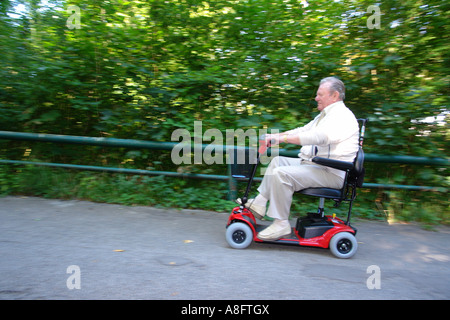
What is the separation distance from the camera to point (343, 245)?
318cm

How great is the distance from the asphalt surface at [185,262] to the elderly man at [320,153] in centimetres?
44

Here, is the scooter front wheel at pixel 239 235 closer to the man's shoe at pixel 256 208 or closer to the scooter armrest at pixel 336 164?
the man's shoe at pixel 256 208

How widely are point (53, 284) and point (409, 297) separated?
2.74 metres

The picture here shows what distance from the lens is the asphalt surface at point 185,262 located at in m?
2.42

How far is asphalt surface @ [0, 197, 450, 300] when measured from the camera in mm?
2424

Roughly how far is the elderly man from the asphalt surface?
0.44m

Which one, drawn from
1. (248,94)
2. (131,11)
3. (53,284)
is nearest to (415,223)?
(248,94)

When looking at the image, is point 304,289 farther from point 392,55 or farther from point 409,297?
point 392,55
